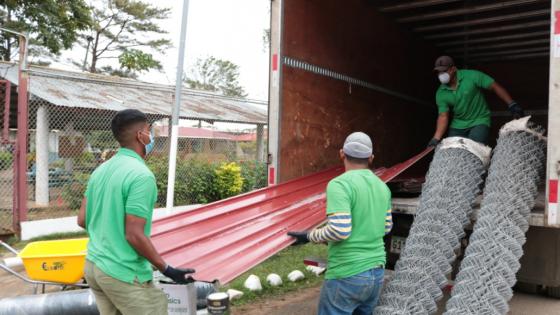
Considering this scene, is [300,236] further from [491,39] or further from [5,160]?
[5,160]

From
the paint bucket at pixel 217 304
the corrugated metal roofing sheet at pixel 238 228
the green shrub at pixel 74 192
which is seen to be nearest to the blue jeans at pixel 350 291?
the corrugated metal roofing sheet at pixel 238 228

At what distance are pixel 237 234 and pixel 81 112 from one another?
23.5 feet

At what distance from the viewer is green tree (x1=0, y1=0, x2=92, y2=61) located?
17.1 metres

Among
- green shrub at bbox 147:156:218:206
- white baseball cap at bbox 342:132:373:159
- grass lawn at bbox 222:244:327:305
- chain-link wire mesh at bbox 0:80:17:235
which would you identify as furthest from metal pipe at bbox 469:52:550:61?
chain-link wire mesh at bbox 0:80:17:235

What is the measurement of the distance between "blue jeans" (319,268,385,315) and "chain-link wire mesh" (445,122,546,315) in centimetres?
46

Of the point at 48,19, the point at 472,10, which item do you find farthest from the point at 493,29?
the point at 48,19

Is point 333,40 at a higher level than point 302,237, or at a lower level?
higher

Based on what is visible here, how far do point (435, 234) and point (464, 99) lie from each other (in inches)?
90.4

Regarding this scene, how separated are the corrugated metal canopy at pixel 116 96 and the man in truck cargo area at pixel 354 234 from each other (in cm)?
559

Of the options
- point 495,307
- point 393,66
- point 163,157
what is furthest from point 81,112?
point 495,307

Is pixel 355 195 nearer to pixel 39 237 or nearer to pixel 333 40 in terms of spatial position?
pixel 333 40

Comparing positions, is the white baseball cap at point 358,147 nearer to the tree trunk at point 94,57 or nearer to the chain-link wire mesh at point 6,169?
the chain-link wire mesh at point 6,169

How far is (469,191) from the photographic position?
11.7 feet

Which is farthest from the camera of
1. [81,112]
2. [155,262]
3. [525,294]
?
[81,112]
